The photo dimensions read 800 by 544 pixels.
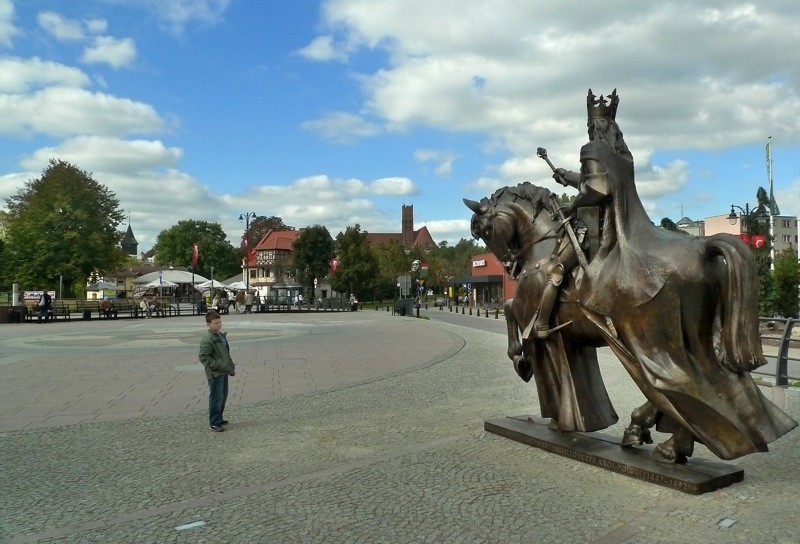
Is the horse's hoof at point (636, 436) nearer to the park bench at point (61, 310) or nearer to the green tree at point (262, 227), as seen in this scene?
the park bench at point (61, 310)

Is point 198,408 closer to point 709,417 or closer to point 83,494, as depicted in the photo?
point 83,494

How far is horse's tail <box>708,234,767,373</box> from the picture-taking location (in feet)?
15.6

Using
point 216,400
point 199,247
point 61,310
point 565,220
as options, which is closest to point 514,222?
point 565,220

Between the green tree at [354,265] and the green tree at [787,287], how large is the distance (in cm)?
4537

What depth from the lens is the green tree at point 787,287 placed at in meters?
21.3

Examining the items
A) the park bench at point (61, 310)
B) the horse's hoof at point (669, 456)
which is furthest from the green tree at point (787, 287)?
the park bench at point (61, 310)

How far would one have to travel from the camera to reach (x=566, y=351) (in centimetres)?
630

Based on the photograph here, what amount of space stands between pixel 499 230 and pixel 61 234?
50.3m

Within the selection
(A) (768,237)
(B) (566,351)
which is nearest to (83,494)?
(B) (566,351)

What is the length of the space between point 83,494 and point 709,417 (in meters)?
5.16

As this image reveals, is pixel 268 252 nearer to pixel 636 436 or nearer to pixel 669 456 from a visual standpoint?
pixel 636 436

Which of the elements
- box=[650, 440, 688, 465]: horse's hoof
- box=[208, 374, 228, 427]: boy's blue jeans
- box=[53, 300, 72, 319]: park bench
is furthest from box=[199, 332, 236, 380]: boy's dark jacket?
box=[53, 300, 72, 319]: park bench

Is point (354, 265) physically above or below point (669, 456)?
above

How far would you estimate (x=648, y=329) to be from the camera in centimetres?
522
